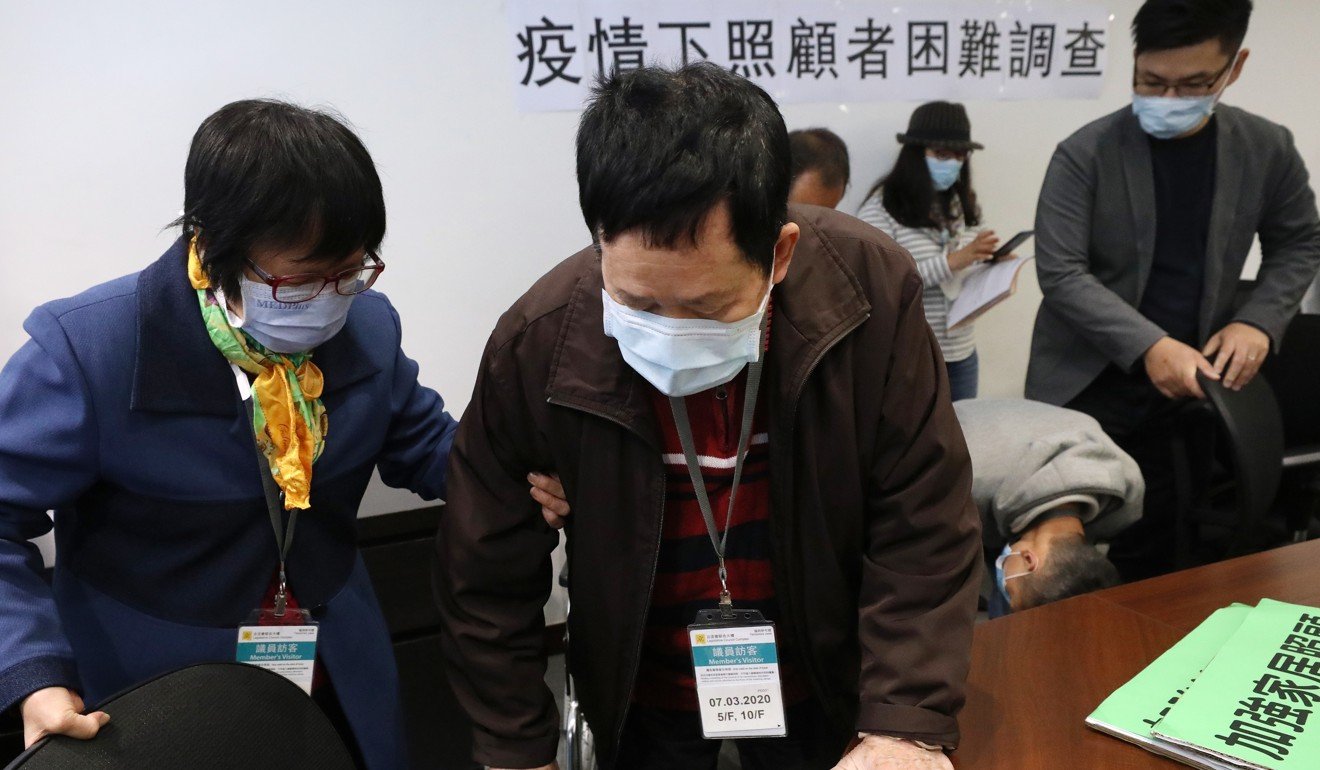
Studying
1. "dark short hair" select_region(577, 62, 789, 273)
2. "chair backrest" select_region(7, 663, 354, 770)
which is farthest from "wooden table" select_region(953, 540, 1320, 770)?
"chair backrest" select_region(7, 663, 354, 770)

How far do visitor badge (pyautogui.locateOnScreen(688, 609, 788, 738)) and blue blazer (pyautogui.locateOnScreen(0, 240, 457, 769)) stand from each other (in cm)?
50

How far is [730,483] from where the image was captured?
43.1 inches

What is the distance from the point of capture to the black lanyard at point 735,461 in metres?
1.03

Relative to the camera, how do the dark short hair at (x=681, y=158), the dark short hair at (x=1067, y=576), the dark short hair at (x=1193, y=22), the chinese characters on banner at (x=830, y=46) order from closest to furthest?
the dark short hair at (x=681, y=158) → the dark short hair at (x=1067, y=576) → the dark short hair at (x=1193, y=22) → the chinese characters on banner at (x=830, y=46)

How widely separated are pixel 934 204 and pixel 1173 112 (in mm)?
1067

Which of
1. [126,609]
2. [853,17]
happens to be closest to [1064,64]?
[853,17]

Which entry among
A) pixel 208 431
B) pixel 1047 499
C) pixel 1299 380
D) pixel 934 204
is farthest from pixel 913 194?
pixel 208 431

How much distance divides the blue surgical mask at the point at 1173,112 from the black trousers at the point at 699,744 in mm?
1647

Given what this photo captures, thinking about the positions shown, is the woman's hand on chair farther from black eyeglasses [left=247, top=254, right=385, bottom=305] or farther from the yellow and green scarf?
black eyeglasses [left=247, top=254, right=385, bottom=305]

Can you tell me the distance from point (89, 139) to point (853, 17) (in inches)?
93.9

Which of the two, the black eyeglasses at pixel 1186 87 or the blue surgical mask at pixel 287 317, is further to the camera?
the black eyeglasses at pixel 1186 87

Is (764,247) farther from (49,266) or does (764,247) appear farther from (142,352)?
(49,266)

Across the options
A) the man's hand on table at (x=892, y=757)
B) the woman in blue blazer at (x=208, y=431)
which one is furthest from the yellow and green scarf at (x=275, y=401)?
the man's hand on table at (x=892, y=757)

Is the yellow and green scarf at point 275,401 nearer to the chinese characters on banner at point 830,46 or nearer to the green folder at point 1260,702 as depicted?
the green folder at point 1260,702
